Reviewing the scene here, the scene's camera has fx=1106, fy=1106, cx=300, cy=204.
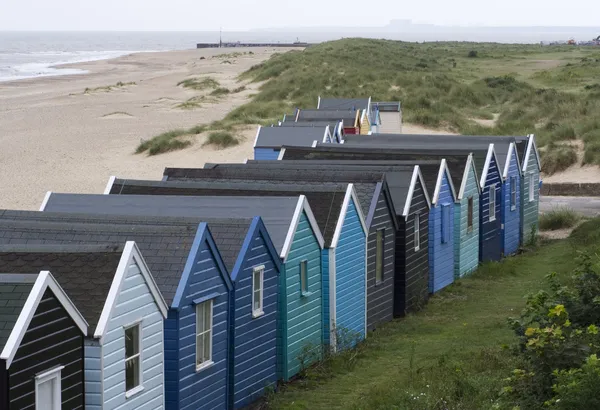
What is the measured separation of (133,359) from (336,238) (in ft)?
18.7

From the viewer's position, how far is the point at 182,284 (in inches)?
491

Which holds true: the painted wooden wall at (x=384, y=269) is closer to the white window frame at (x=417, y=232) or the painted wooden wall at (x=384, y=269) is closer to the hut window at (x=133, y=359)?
the white window frame at (x=417, y=232)

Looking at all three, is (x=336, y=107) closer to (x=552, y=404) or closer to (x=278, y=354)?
(x=278, y=354)

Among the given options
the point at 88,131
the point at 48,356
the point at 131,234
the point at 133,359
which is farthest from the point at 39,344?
the point at 88,131

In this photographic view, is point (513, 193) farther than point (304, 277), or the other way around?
point (513, 193)

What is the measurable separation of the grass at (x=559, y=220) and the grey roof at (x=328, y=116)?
817 centimetres

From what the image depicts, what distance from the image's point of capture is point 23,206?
3459 cm

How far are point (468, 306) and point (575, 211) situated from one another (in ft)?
43.8

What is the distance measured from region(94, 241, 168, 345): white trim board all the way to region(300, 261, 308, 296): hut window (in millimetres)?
4408

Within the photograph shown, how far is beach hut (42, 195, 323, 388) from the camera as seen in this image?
555 inches

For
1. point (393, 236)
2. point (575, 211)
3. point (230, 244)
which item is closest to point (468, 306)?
point (393, 236)

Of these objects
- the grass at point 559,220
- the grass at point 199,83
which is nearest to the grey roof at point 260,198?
the grass at point 559,220

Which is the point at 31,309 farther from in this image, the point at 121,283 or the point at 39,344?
the point at 121,283

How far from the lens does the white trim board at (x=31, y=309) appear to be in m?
9.30
